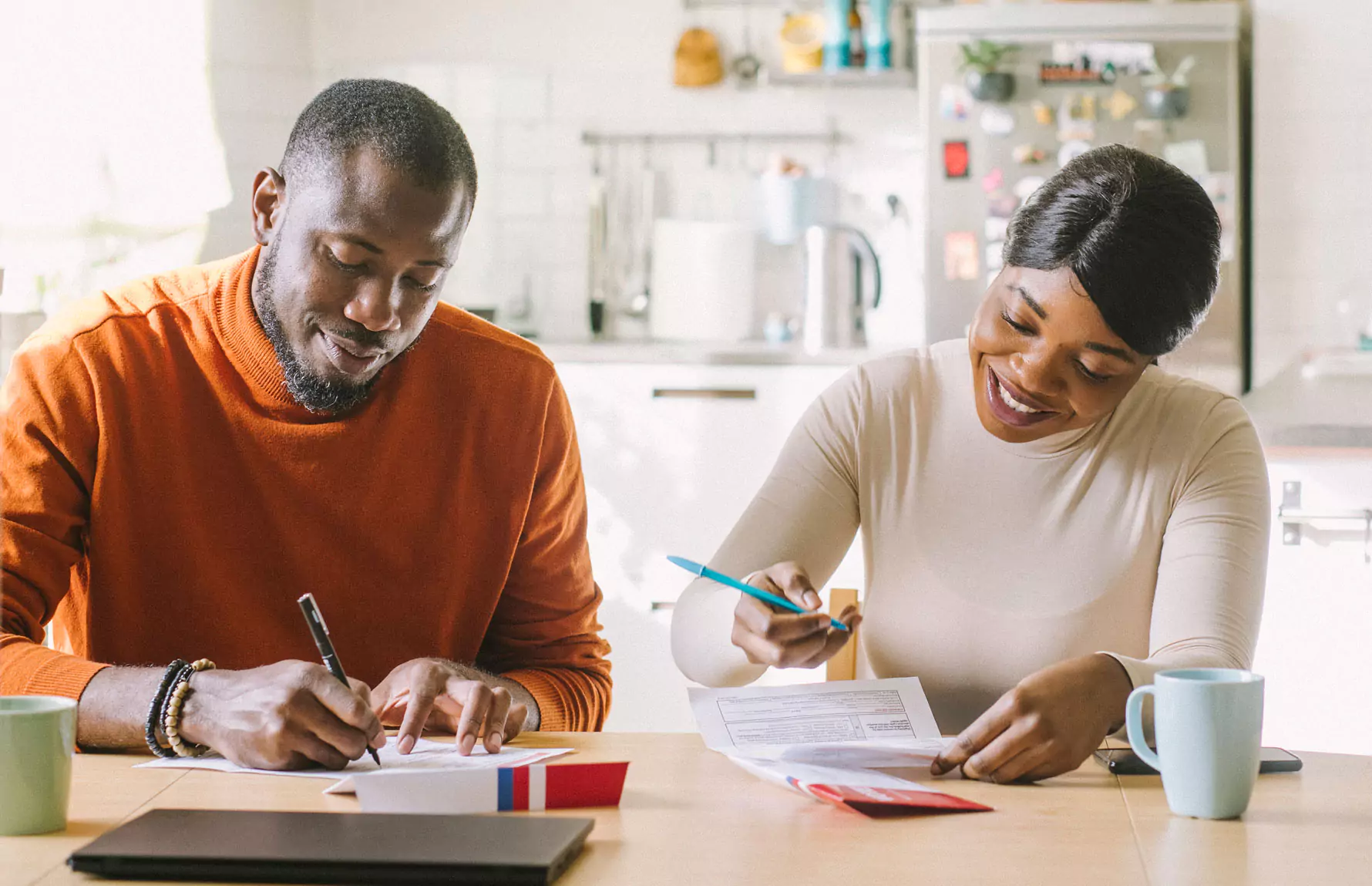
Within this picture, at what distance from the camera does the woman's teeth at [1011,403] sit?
1.51 m

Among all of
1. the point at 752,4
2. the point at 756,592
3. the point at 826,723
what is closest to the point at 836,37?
the point at 752,4

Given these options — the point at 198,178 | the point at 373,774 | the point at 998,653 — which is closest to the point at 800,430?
the point at 998,653

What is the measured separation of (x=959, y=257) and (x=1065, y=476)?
175 centimetres

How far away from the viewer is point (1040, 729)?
1.12m

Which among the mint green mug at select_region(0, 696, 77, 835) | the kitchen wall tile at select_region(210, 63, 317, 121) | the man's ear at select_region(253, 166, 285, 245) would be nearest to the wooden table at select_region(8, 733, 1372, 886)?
the mint green mug at select_region(0, 696, 77, 835)

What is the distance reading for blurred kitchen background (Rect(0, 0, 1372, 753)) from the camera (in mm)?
3008

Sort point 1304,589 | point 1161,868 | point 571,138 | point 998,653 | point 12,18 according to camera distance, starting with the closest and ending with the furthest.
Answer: point 1161,868, point 998,653, point 12,18, point 1304,589, point 571,138

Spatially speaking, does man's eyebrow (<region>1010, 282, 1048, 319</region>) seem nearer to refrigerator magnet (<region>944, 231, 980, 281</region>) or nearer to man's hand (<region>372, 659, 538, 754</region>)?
man's hand (<region>372, 659, 538, 754</region>)

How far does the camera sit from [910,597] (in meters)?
1.55

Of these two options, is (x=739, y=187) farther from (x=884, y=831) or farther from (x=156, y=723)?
(x=884, y=831)

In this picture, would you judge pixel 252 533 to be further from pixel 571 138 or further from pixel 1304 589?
pixel 571 138

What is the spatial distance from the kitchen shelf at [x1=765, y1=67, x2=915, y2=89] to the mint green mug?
10.3 feet

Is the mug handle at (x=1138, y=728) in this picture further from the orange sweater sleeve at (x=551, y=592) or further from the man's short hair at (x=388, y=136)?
the man's short hair at (x=388, y=136)

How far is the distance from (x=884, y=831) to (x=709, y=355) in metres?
2.36
